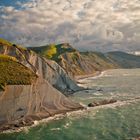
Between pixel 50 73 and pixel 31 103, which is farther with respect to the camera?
pixel 50 73

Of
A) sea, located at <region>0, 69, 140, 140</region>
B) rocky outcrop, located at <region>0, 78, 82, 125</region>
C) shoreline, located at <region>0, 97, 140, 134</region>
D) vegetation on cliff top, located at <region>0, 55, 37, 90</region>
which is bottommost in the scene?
sea, located at <region>0, 69, 140, 140</region>

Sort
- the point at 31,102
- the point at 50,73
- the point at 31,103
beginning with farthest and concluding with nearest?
the point at 50,73, the point at 31,102, the point at 31,103

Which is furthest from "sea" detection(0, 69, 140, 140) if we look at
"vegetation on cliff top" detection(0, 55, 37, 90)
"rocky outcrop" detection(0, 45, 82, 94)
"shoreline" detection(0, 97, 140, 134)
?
"rocky outcrop" detection(0, 45, 82, 94)

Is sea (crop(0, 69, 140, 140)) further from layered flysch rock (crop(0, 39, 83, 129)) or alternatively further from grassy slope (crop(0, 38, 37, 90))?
grassy slope (crop(0, 38, 37, 90))

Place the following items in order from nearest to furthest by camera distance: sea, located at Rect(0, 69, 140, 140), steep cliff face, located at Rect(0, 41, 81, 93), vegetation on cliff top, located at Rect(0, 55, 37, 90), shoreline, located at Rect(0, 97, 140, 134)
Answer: sea, located at Rect(0, 69, 140, 140), shoreline, located at Rect(0, 97, 140, 134), vegetation on cliff top, located at Rect(0, 55, 37, 90), steep cliff face, located at Rect(0, 41, 81, 93)

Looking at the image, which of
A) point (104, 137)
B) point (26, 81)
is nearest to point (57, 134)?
point (104, 137)

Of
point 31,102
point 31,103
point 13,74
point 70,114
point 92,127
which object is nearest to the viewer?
point 92,127

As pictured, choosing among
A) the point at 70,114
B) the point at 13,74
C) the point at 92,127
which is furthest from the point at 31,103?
the point at 92,127

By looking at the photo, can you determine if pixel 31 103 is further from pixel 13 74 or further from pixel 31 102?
pixel 13 74

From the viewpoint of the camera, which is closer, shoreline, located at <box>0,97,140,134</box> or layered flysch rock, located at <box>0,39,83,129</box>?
shoreline, located at <box>0,97,140,134</box>

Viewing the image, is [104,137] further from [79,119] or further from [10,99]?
[10,99]

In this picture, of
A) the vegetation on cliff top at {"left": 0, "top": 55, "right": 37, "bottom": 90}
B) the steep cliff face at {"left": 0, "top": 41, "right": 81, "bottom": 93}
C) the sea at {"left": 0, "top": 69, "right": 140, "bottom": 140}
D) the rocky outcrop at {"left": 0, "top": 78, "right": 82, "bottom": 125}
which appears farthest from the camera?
the steep cliff face at {"left": 0, "top": 41, "right": 81, "bottom": 93}
